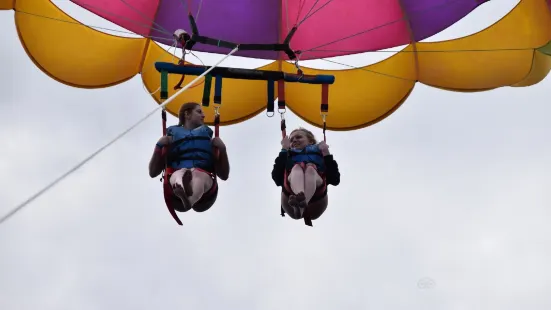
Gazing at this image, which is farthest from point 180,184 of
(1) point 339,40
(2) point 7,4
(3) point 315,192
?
(1) point 339,40

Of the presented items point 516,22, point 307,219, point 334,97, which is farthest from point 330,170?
point 516,22

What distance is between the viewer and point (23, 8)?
493cm

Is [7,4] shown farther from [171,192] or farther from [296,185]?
[296,185]

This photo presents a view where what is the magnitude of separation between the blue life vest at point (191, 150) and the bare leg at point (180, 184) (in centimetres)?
14

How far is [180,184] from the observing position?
407cm

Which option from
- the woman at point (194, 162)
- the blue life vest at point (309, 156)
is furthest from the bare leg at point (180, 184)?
the blue life vest at point (309, 156)

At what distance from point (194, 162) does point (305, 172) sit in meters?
0.63

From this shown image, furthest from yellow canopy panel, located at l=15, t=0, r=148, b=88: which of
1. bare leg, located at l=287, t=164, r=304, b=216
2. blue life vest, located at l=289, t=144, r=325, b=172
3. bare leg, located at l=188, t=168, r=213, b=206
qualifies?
bare leg, located at l=287, t=164, r=304, b=216

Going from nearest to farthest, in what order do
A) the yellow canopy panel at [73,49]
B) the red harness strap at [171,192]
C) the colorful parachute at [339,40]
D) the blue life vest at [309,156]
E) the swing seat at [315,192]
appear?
1. the red harness strap at [171,192]
2. the swing seat at [315,192]
3. the blue life vest at [309,156]
4. the yellow canopy panel at [73,49]
5. the colorful parachute at [339,40]

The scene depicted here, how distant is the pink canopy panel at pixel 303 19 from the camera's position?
5.25 m

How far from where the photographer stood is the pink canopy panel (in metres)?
5.25

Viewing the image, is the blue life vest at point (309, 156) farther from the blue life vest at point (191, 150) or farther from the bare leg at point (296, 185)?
the blue life vest at point (191, 150)

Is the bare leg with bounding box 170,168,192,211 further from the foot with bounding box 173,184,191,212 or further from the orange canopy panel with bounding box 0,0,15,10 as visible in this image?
the orange canopy panel with bounding box 0,0,15,10

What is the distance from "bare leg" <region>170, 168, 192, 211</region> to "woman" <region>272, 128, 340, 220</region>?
56 cm
